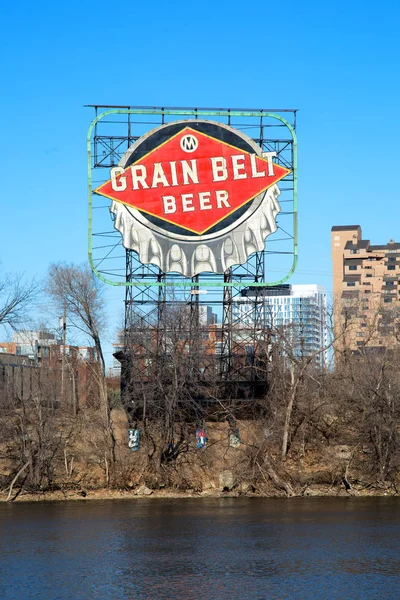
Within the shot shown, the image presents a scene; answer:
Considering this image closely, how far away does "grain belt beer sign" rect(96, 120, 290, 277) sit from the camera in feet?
181

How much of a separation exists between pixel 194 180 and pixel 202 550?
27.2 meters

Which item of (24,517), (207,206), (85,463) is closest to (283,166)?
(207,206)

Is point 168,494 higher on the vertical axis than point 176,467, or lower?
lower

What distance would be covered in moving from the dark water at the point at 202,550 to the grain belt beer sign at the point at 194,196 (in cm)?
1517

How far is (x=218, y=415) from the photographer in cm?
5844

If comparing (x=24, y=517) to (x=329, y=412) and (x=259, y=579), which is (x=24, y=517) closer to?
(x=259, y=579)

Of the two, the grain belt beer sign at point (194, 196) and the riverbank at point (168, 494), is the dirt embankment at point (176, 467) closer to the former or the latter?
the riverbank at point (168, 494)

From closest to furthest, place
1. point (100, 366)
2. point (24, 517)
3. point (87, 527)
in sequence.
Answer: point (87, 527) < point (24, 517) < point (100, 366)

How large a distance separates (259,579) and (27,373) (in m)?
40.8

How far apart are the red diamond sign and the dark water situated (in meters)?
17.5

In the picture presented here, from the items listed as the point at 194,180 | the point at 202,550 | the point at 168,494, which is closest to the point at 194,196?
the point at 194,180

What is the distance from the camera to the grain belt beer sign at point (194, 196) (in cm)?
5528

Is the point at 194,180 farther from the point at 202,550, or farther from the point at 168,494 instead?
the point at 202,550

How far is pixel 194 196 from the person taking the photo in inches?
A: 2196
